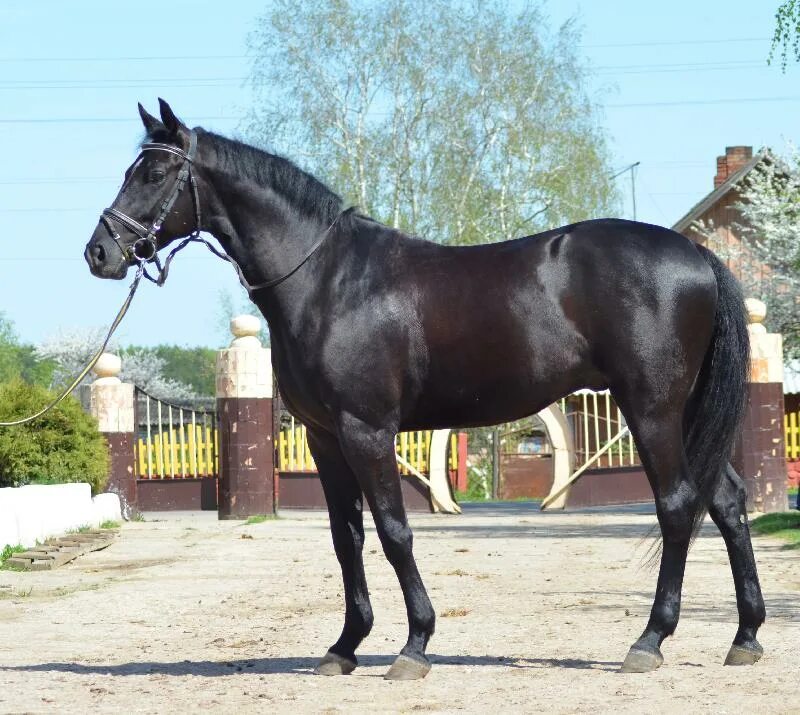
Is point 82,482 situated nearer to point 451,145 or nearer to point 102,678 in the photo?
point 102,678

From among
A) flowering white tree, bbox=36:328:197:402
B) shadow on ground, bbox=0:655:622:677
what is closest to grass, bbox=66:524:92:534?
shadow on ground, bbox=0:655:622:677

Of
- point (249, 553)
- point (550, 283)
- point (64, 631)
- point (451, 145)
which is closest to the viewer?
point (550, 283)

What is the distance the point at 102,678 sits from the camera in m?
6.93

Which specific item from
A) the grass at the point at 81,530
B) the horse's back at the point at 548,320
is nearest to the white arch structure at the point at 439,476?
the grass at the point at 81,530

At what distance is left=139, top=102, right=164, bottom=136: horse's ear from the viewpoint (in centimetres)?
712

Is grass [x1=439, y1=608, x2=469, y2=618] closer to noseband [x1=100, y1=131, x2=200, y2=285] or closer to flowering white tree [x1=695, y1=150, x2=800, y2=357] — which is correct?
noseband [x1=100, y1=131, x2=200, y2=285]

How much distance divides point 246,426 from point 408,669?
15.2m

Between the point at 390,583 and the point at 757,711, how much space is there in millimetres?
6099

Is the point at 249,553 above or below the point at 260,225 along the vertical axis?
below

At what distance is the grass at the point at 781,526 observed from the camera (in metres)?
15.9

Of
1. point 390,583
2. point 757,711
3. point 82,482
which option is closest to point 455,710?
point 757,711

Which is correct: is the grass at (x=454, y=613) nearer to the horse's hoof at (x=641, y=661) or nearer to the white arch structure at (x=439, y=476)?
the horse's hoof at (x=641, y=661)

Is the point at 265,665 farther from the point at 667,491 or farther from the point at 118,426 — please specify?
the point at 118,426

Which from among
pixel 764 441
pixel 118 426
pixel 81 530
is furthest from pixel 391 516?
pixel 118 426
